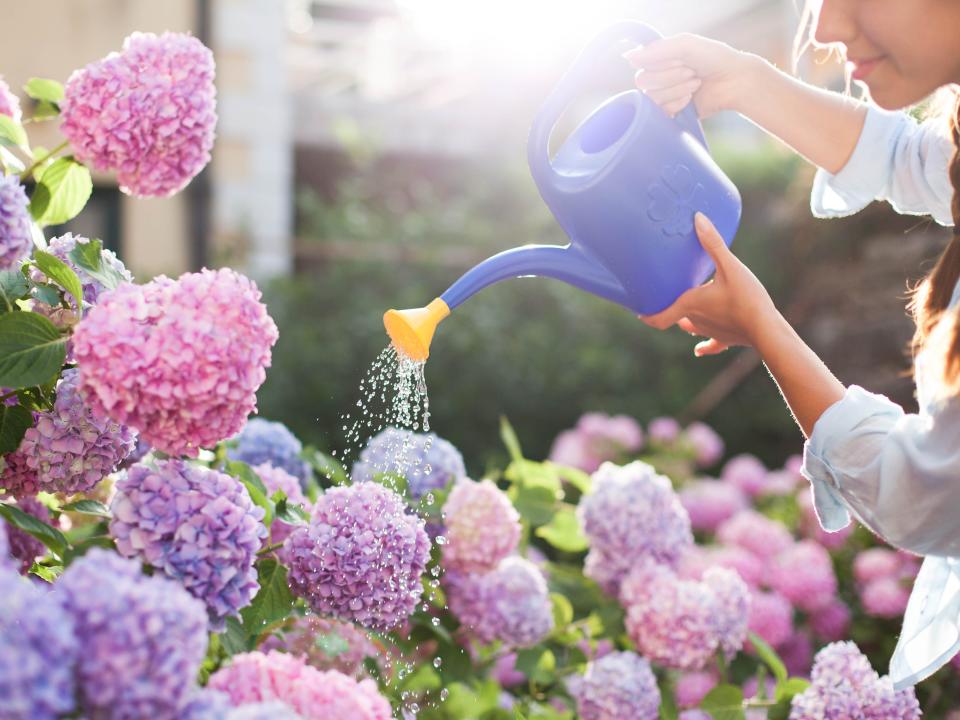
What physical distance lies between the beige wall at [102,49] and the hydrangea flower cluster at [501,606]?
3466mm

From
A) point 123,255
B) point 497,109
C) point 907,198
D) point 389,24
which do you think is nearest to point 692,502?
point 907,198

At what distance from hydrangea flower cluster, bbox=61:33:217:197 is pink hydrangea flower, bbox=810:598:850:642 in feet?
5.16

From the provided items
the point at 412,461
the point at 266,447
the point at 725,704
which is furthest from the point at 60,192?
the point at 725,704

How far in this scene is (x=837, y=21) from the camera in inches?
40.4

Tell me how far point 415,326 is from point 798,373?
0.37 meters

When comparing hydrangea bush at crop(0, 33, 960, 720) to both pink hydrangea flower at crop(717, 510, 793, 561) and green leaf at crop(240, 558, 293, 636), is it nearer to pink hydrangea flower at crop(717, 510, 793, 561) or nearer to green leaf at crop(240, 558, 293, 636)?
green leaf at crop(240, 558, 293, 636)

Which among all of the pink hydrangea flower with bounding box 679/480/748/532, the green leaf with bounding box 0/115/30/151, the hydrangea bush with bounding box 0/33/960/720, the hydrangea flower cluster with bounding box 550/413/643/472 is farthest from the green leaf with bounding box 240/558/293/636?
the hydrangea flower cluster with bounding box 550/413/643/472

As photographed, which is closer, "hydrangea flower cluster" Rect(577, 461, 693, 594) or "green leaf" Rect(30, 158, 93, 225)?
"green leaf" Rect(30, 158, 93, 225)

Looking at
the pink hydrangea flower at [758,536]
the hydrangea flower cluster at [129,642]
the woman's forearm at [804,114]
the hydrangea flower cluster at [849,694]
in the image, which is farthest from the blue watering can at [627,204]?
the pink hydrangea flower at [758,536]

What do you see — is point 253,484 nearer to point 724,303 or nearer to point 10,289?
point 10,289

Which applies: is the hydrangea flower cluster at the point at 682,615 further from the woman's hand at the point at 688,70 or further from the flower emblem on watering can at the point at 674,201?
the woman's hand at the point at 688,70

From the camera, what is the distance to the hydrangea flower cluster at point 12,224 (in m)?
0.87

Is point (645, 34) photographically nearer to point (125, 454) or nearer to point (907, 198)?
point (907, 198)

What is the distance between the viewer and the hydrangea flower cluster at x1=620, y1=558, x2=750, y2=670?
54.0 inches
